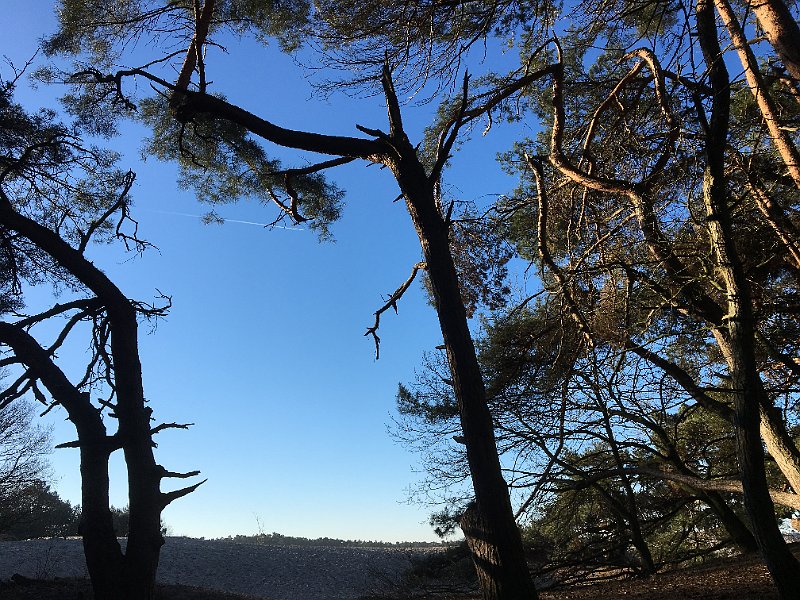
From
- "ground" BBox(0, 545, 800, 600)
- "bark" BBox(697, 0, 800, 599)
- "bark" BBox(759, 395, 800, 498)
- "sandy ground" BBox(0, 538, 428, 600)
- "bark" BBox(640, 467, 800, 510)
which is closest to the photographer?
"bark" BBox(697, 0, 800, 599)

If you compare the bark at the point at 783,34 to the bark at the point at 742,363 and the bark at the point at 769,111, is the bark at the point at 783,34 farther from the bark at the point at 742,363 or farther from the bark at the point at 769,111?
the bark at the point at 742,363

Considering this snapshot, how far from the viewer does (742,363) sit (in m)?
3.49

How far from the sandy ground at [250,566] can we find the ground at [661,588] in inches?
159

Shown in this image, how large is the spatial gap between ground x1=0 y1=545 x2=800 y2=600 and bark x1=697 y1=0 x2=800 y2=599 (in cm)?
125

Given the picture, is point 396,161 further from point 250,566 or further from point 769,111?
point 250,566

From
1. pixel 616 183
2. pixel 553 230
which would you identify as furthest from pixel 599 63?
pixel 616 183

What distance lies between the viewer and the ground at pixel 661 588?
16.0 ft

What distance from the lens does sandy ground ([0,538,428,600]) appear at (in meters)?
11.3

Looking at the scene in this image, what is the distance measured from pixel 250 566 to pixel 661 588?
10.9 m

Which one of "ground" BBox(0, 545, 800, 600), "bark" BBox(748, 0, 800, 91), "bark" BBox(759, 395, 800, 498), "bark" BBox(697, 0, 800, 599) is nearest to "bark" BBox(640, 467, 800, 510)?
"bark" BBox(759, 395, 800, 498)

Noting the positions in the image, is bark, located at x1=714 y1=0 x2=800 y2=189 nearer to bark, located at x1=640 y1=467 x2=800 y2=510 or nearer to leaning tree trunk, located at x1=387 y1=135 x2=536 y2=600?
bark, located at x1=640 y1=467 x2=800 y2=510

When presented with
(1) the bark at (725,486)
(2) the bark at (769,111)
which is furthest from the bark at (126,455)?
(2) the bark at (769,111)

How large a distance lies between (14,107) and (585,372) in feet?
24.1

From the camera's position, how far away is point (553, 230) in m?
6.91
